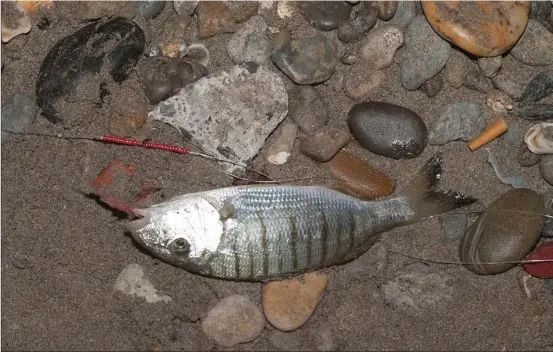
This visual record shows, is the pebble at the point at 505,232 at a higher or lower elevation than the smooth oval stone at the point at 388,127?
lower

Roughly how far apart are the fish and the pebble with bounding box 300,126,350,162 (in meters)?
0.24

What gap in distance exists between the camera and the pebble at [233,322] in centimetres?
423

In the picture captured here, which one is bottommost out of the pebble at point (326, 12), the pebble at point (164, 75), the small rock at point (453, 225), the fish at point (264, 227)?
the small rock at point (453, 225)

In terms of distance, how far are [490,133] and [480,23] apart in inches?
29.1

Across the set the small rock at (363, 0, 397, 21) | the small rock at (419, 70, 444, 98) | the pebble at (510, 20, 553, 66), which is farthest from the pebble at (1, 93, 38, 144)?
the pebble at (510, 20, 553, 66)

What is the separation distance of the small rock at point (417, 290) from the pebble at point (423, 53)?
1.32 m

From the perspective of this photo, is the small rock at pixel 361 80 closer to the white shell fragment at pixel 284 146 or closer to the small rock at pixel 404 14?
the small rock at pixel 404 14

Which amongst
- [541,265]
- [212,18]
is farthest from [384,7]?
[541,265]

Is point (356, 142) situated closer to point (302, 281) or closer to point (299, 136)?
point (299, 136)

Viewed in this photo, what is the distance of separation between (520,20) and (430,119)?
863 millimetres

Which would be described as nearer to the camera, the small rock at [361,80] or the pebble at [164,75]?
the pebble at [164,75]

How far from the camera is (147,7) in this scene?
14.0ft

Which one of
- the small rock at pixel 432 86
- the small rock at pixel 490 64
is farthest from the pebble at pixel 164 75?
the small rock at pixel 490 64

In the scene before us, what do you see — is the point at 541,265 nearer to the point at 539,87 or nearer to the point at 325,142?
the point at 539,87
